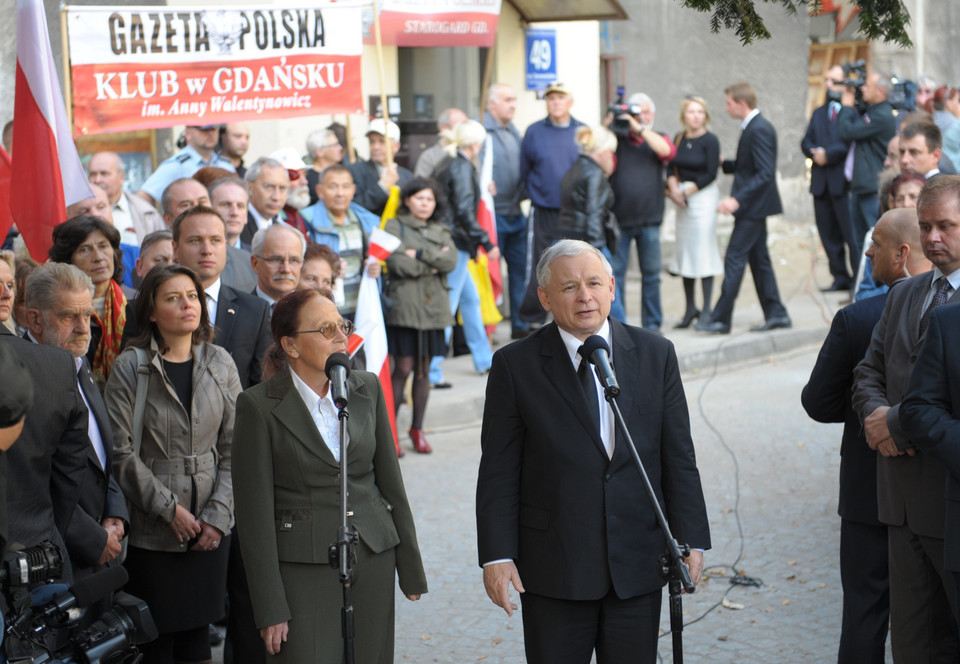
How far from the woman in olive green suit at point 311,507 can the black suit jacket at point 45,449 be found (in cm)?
61

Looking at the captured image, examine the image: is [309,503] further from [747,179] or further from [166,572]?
[747,179]

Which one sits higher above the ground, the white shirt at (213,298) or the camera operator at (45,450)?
the white shirt at (213,298)

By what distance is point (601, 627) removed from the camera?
4.39 metres

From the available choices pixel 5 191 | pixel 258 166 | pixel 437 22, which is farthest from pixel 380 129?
pixel 5 191

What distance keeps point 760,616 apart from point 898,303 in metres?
2.27

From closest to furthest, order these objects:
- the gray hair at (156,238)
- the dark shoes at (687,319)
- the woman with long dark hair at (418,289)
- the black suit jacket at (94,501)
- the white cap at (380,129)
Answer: the black suit jacket at (94,501)
the gray hair at (156,238)
the woman with long dark hair at (418,289)
the white cap at (380,129)
the dark shoes at (687,319)

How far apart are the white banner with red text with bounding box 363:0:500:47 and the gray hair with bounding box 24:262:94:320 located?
26.5 feet

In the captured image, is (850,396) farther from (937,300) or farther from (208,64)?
(208,64)

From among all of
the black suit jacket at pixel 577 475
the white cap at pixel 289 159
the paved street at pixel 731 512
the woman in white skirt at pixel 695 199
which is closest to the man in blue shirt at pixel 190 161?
the white cap at pixel 289 159

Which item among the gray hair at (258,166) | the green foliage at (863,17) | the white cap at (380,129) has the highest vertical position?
the green foliage at (863,17)

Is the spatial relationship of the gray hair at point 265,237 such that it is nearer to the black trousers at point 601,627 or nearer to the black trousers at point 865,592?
the black trousers at point 601,627

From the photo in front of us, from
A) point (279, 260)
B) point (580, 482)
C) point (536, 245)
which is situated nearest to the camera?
point (580, 482)

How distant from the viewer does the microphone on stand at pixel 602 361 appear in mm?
3863

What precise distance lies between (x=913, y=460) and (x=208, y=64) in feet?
20.3
